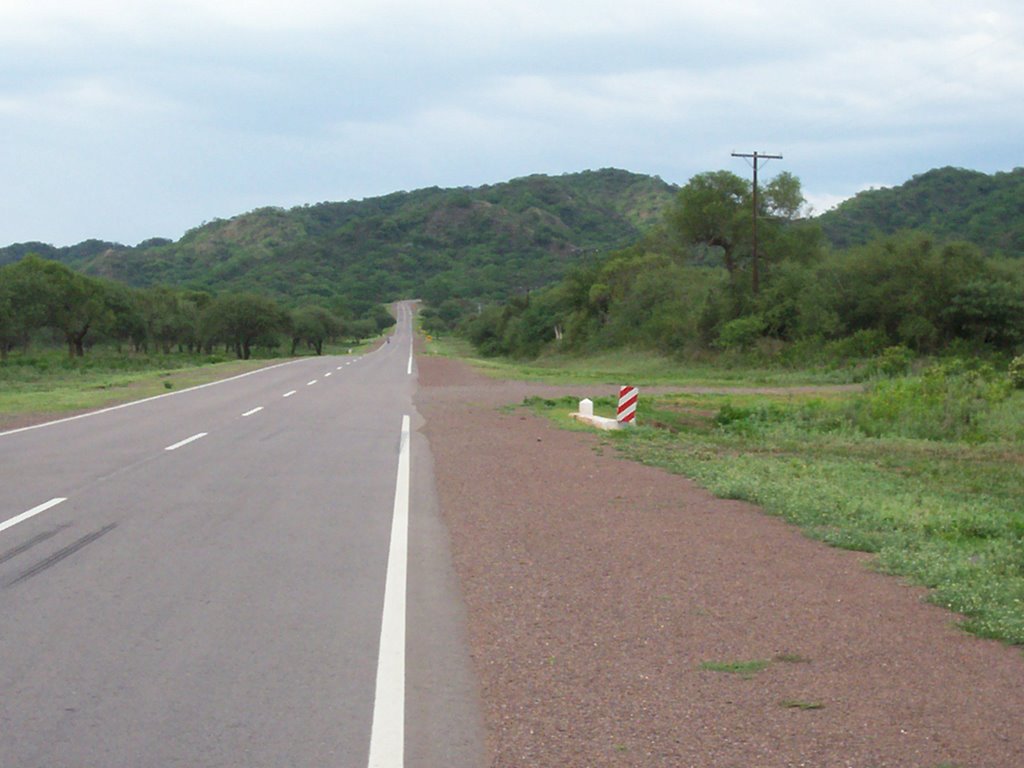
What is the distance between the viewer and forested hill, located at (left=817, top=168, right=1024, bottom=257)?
7812 centimetres

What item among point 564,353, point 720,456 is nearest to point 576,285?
point 564,353

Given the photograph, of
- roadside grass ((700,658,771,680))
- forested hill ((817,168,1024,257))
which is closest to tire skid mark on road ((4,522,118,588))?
roadside grass ((700,658,771,680))

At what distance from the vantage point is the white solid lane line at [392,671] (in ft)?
15.6

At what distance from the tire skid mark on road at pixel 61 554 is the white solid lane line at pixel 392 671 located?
2677mm

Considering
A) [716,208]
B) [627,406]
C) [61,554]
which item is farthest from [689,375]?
[61,554]

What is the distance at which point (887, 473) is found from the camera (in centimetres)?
1482

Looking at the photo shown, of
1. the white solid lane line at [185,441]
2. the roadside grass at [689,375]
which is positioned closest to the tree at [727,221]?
the roadside grass at [689,375]

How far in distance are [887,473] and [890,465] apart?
1064 millimetres

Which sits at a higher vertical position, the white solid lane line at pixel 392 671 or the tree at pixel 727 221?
the tree at pixel 727 221

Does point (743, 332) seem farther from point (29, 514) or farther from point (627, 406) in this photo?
point (29, 514)

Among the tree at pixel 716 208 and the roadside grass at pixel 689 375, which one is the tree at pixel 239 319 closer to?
the tree at pixel 716 208

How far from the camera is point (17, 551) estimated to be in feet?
29.0

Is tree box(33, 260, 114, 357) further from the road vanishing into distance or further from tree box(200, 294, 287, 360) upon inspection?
the road vanishing into distance

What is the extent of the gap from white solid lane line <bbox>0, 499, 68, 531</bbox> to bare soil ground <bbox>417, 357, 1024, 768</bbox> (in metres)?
4.23
